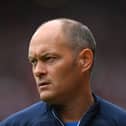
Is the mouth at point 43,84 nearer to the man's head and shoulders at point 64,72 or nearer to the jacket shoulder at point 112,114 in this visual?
the man's head and shoulders at point 64,72

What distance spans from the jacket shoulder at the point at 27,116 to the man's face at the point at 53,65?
0.06m

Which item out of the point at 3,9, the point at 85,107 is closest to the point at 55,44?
the point at 85,107

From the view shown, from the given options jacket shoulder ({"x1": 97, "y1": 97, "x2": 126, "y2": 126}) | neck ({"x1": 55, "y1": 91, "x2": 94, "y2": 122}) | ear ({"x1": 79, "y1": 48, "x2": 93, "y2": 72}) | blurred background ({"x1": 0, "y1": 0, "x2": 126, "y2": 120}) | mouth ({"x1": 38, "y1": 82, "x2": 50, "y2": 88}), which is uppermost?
ear ({"x1": 79, "y1": 48, "x2": 93, "y2": 72})

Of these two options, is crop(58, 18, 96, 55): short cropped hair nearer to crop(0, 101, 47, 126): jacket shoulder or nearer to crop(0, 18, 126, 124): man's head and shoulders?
crop(0, 18, 126, 124): man's head and shoulders

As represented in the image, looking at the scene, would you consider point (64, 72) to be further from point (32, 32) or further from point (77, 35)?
point (32, 32)

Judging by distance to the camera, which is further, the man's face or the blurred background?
the blurred background

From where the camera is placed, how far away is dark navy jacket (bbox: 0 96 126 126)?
4.78 ft

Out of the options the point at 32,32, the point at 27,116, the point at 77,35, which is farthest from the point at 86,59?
the point at 32,32

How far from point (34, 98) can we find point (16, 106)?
0.42 ft

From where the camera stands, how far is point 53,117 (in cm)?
146

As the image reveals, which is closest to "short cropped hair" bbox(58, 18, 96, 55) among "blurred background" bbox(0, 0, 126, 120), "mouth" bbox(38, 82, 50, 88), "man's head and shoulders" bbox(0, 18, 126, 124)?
"man's head and shoulders" bbox(0, 18, 126, 124)

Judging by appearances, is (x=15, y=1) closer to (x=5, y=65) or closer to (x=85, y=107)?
(x=5, y=65)

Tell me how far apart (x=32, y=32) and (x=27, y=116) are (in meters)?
2.84

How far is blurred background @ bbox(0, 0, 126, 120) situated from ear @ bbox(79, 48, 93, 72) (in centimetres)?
257
